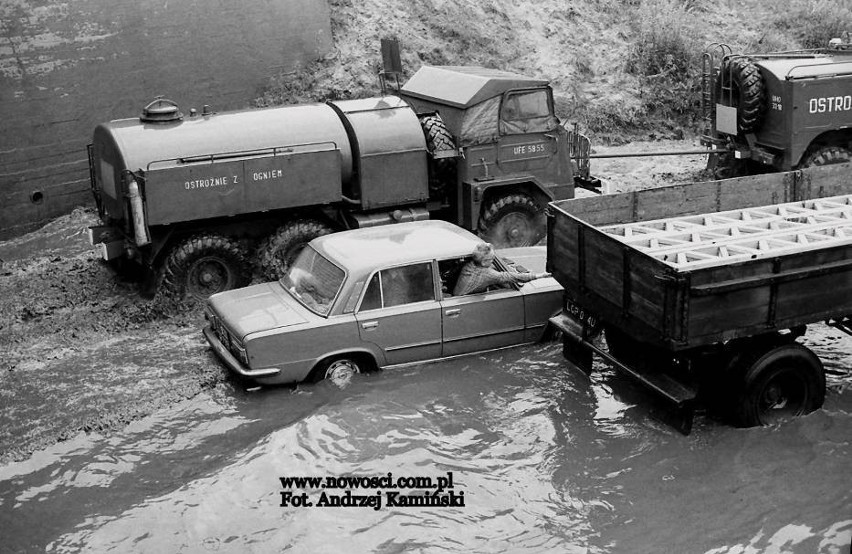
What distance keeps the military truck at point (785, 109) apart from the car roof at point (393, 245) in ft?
21.3

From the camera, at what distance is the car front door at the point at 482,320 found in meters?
9.25

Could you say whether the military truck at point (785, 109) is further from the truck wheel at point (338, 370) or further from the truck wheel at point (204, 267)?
the truck wheel at point (338, 370)

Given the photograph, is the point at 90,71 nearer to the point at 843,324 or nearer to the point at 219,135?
the point at 219,135

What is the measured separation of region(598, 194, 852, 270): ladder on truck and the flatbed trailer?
0.01 meters

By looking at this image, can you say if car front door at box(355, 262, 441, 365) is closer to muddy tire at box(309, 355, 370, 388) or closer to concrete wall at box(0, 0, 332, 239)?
muddy tire at box(309, 355, 370, 388)

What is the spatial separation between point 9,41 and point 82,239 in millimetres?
3015

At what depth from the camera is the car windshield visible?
29.6 ft

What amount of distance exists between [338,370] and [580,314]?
89.9 inches

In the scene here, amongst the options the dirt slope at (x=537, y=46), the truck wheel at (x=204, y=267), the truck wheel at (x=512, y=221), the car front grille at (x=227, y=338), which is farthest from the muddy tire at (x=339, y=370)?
the dirt slope at (x=537, y=46)

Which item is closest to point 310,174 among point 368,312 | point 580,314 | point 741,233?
point 368,312

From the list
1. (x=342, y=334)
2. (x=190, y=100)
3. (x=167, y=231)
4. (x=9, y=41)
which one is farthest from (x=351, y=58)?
(x=342, y=334)

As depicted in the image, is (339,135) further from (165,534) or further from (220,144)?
(165,534)

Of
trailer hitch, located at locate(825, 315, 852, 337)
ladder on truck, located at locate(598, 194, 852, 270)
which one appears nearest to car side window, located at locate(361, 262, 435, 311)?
ladder on truck, located at locate(598, 194, 852, 270)

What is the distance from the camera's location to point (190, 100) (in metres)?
15.9
